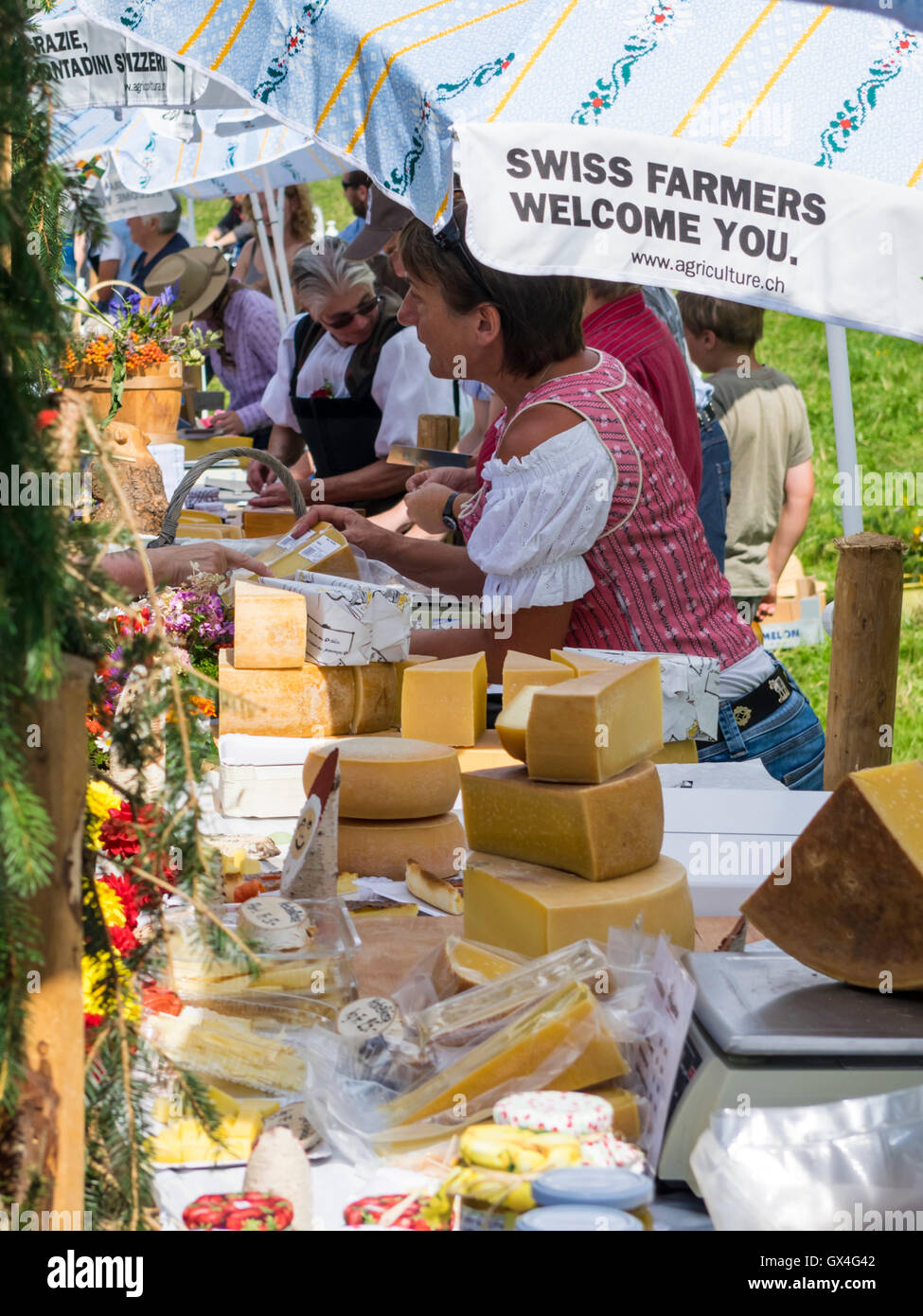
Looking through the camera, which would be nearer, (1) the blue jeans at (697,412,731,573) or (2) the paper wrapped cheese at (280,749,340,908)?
(2) the paper wrapped cheese at (280,749,340,908)

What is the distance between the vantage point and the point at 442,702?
2428 mm

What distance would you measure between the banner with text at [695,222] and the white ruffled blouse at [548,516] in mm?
369

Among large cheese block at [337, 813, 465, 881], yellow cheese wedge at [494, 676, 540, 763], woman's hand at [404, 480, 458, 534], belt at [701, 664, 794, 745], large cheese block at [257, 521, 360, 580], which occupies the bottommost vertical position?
large cheese block at [337, 813, 465, 881]

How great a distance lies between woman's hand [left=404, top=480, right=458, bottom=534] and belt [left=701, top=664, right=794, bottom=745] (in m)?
1.00

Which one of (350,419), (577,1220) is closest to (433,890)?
(577,1220)

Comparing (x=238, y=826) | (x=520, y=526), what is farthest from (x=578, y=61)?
(x=238, y=826)

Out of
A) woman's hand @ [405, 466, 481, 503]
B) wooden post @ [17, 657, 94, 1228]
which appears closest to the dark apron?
woman's hand @ [405, 466, 481, 503]

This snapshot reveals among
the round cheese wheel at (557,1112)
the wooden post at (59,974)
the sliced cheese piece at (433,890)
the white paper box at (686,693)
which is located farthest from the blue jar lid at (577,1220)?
the white paper box at (686,693)

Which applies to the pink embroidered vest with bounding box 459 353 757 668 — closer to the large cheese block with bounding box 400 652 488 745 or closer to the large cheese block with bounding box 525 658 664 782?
the large cheese block with bounding box 400 652 488 745

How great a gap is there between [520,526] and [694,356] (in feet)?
9.15

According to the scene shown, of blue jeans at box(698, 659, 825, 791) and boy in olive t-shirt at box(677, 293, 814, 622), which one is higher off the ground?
boy in olive t-shirt at box(677, 293, 814, 622)

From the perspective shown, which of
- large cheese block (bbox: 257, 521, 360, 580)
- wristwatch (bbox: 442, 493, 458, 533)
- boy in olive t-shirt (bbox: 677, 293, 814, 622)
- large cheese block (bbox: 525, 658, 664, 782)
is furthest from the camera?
boy in olive t-shirt (bbox: 677, 293, 814, 622)

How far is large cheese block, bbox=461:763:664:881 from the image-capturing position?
5.33 ft

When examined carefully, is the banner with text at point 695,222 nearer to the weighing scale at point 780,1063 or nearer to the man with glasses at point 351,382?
the weighing scale at point 780,1063
